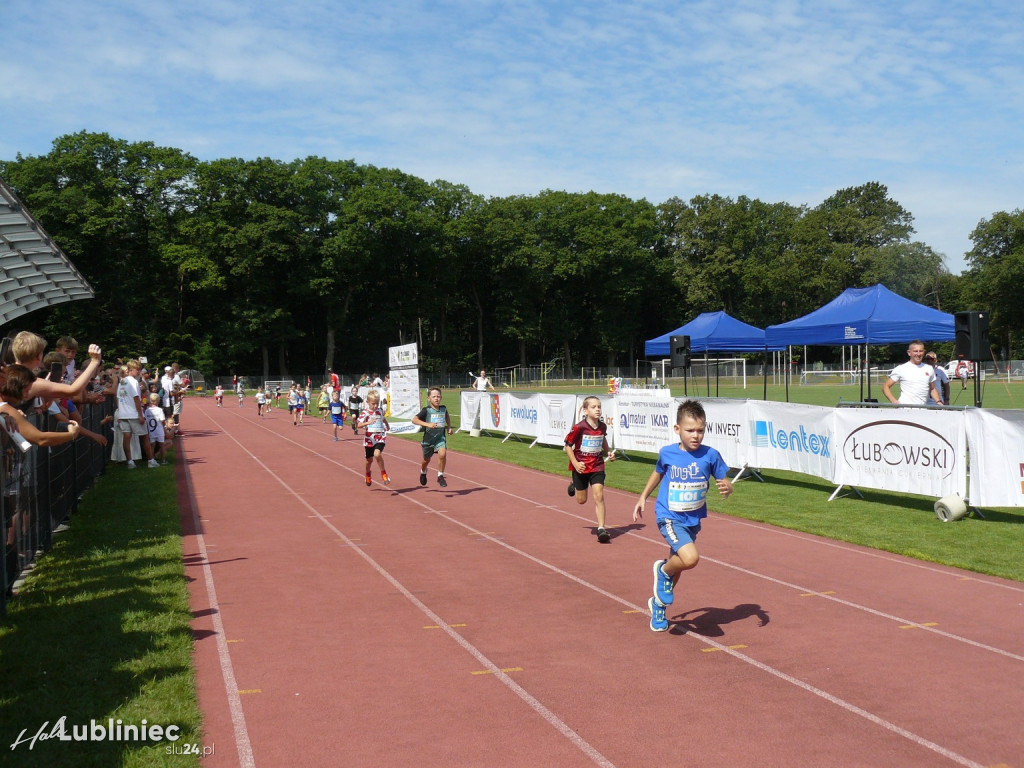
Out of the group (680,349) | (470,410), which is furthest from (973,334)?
(470,410)

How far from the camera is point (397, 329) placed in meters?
81.6

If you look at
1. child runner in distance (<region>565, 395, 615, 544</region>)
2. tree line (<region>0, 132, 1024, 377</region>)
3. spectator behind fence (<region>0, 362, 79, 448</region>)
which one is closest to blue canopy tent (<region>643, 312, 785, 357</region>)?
child runner in distance (<region>565, 395, 615, 544</region>)

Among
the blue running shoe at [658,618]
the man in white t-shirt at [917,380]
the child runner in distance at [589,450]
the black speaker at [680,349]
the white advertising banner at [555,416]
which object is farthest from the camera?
the black speaker at [680,349]

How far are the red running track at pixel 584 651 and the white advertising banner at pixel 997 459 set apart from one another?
2164mm

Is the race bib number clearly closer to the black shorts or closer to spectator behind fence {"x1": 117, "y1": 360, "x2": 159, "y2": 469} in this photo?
the black shorts

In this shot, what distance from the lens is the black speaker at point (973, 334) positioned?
1222 cm

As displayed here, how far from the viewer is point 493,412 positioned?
26047 mm

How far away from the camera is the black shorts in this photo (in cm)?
1088

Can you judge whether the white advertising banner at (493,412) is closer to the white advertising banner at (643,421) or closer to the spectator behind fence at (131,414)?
the white advertising banner at (643,421)

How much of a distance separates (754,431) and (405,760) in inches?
452

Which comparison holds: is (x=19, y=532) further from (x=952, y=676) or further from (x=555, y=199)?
(x=555, y=199)

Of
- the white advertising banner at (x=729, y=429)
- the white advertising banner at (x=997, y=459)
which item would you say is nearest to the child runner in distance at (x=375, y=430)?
the white advertising banner at (x=729, y=429)

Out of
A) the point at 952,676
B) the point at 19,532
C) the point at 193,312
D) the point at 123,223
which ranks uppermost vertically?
the point at 123,223

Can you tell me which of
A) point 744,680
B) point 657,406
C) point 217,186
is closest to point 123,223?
point 217,186
